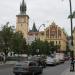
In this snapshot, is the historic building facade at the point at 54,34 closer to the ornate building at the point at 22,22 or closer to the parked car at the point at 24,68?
the ornate building at the point at 22,22

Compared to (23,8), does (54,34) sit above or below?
below

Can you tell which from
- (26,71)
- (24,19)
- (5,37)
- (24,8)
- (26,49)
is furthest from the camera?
(24,19)

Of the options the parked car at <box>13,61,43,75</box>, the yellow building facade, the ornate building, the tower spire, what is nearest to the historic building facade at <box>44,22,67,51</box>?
the yellow building facade

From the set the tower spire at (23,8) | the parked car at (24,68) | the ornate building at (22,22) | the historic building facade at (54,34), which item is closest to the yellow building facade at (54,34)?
the historic building facade at (54,34)

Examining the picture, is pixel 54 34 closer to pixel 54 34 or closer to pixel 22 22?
pixel 54 34

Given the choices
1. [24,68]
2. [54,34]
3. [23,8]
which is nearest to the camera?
[24,68]

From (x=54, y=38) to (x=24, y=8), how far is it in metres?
23.4

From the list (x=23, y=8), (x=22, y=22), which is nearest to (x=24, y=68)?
(x=23, y=8)

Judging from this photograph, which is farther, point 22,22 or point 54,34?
point 22,22

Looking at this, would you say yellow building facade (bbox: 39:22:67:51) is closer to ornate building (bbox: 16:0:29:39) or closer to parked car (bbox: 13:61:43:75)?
ornate building (bbox: 16:0:29:39)

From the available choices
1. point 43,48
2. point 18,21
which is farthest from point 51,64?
point 18,21

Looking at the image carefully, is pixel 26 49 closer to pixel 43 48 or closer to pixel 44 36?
pixel 43 48

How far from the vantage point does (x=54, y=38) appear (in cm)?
16788

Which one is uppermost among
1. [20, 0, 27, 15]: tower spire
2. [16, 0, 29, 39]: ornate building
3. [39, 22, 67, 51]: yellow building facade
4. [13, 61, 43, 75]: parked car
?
[20, 0, 27, 15]: tower spire
